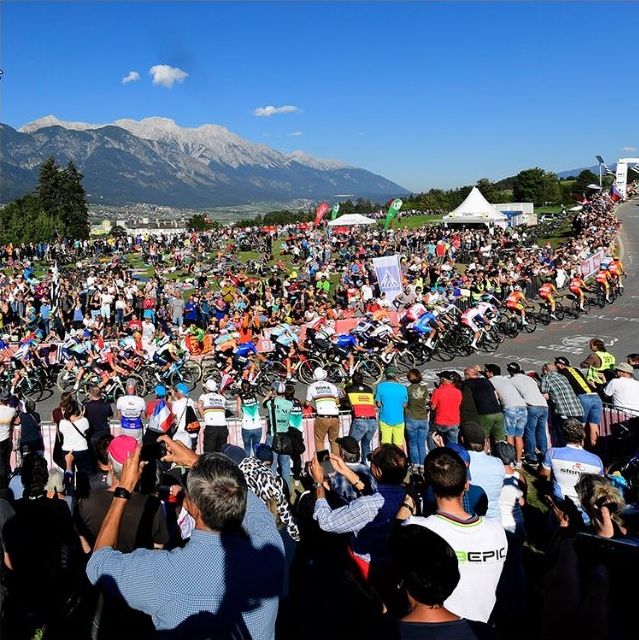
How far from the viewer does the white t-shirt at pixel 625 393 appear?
27.3 ft

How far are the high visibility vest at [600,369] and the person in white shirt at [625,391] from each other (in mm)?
904

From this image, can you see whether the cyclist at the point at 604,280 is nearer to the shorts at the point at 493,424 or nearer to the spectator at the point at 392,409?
the shorts at the point at 493,424

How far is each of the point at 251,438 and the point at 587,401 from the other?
190 inches

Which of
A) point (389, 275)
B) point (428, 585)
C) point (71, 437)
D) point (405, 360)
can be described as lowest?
point (405, 360)

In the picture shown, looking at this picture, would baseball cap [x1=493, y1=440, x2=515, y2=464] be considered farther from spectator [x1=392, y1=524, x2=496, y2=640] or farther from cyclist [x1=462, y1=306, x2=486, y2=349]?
cyclist [x1=462, y1=306, x2=486, y2=349]

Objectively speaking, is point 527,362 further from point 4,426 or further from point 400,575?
point 400,575

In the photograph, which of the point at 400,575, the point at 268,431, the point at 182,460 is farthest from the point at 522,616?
the point at 268,431

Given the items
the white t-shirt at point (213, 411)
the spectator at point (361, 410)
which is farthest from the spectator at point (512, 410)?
the white t-shirt at point (213, 411)

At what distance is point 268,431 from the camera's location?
909 centimetres

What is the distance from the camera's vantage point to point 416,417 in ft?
28.6

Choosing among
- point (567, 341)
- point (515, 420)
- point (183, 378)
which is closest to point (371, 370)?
point (183, 378)

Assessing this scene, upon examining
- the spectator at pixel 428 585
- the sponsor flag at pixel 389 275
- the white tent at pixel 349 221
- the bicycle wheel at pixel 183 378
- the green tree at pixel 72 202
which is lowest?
the bicycle wheel at pixel 183 378

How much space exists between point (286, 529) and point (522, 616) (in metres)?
1.82

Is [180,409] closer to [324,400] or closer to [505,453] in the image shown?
[324,400]
